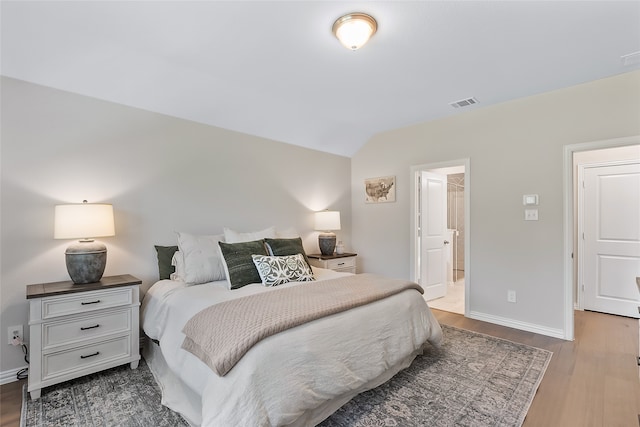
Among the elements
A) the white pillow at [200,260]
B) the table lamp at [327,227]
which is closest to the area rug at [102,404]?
the white pillow at [200,260]

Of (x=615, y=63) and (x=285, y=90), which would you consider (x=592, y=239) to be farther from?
(x=285, y=90)

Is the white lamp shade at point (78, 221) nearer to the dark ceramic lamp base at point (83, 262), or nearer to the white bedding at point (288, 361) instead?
the dark ceramic lamp base at point (83, 262)

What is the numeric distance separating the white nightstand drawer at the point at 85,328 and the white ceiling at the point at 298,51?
189 cm

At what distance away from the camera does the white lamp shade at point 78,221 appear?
2.24 meters

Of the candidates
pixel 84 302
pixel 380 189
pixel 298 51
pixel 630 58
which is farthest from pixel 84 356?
pixel 630 58

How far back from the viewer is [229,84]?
2898 mm

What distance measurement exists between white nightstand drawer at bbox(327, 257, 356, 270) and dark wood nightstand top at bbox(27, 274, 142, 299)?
7.60 ft

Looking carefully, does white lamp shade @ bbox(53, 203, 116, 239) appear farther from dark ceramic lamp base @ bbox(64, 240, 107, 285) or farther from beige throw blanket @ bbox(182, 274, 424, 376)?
beige throw blanket @ bbox(182, 274, 424, 376)

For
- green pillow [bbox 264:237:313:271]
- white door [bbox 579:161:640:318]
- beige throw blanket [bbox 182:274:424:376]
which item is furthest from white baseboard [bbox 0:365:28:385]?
white door [bbox 579:161:640:318]

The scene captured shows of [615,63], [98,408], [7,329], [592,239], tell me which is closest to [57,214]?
[7,329]

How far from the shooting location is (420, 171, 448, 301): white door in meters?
4.23

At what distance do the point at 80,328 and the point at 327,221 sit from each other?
2.85 m

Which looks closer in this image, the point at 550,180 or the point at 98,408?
the point at 98,408

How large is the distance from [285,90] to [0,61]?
2.17 meters
